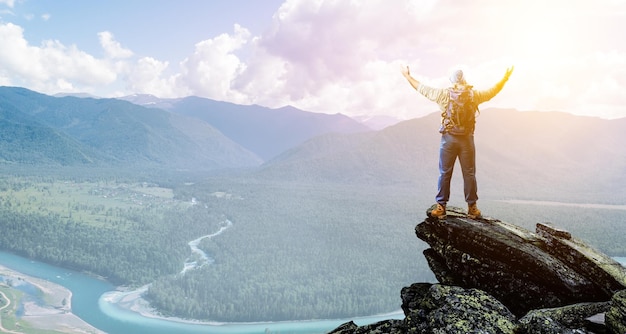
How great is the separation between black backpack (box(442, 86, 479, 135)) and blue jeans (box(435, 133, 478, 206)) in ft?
1.00

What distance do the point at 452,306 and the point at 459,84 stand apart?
23.7 feet

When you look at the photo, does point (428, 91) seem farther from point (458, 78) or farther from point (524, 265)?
point (524, 265)

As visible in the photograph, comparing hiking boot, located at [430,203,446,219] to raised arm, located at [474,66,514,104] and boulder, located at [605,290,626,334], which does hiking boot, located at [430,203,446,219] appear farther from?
boulder, located at [605,290,626,334]

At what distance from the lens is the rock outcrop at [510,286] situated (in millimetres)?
9062

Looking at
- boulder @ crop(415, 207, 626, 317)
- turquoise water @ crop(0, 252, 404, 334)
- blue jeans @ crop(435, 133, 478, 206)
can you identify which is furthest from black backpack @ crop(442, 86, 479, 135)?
turquoise water @ crop(0, 252, 404, 334)

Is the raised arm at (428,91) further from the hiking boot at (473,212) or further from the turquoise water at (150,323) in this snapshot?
the turquoise water at (150,323)

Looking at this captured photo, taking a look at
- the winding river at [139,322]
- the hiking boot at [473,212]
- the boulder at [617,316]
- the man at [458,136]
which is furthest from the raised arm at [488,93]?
the winding river at [139,322]

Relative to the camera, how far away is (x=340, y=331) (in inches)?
443

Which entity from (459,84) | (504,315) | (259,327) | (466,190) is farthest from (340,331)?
(259,327)

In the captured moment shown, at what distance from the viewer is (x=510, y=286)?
38.0ft

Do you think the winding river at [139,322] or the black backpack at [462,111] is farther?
the winding river at [139,322]

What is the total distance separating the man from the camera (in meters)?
13.1

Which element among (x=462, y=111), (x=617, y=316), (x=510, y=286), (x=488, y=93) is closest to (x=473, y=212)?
(x=510, y=286)

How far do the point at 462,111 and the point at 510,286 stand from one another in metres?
5.41
